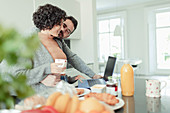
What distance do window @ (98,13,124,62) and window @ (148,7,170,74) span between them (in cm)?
115

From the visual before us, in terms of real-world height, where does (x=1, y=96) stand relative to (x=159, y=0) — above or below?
below

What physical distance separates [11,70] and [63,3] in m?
2.07

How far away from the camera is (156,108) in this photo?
0.78 m

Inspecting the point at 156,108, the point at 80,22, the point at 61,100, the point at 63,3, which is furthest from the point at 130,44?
the point at 61,100

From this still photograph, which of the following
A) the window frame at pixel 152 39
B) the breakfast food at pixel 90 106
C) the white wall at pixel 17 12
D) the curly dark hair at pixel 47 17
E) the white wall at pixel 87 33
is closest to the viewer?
the breakfast food at pixel 90 106

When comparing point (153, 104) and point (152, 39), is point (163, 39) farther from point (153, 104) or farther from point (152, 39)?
point (153, 104)

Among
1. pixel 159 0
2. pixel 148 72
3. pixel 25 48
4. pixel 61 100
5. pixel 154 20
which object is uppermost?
pixel 159 0

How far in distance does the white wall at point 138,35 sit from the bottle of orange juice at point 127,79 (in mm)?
5324

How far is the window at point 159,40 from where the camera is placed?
5781mm

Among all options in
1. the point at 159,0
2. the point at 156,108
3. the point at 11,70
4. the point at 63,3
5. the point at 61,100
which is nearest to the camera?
the point at 61,100

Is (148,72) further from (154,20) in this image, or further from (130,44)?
(154,20)

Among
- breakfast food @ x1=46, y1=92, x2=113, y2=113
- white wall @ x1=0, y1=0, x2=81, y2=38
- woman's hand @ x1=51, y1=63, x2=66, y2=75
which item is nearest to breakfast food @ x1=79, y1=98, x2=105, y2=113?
breakfast food @ x1=46, y1=92, x2=113, y2=113

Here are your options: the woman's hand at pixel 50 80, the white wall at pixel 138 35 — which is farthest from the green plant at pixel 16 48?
the white wall at pixel 138 35

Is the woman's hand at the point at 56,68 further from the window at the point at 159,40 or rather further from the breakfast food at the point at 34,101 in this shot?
the window at the point at 159,40
